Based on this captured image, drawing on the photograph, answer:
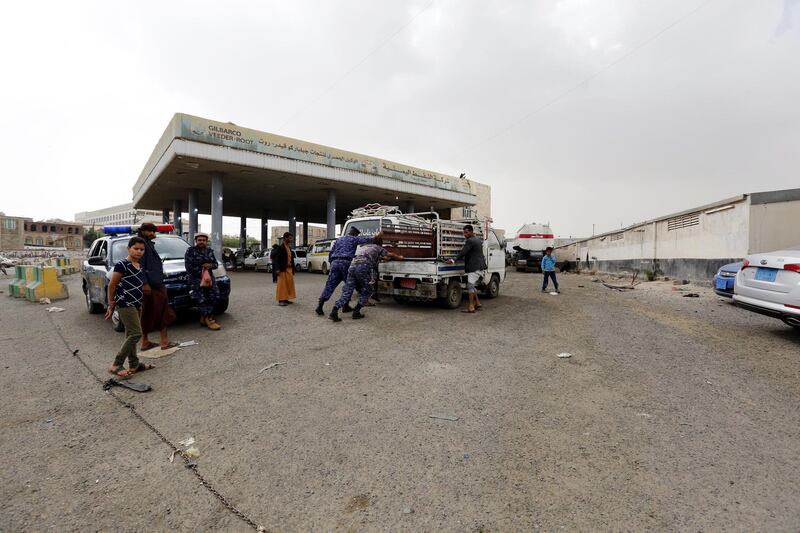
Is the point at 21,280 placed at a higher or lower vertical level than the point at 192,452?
higher

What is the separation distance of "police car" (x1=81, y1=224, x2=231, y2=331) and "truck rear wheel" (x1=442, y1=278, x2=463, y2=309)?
4.45 metres

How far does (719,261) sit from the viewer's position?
1179cm

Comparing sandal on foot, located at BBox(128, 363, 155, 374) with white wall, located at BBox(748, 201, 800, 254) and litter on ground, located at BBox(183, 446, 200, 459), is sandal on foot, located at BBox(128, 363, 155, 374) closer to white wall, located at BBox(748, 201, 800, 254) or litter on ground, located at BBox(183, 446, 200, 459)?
litter on ground, located at BBox(183, 446, 200, 459)

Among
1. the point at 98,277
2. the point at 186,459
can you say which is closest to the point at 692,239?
the point at 186,459

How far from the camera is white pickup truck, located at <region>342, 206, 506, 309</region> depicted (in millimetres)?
7910

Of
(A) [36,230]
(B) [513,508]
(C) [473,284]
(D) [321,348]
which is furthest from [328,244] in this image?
(A) [36,230]

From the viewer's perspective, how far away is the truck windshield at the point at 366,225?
892 centimetres

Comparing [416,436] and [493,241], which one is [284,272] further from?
[416,436]

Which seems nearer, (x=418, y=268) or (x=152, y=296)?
(x=152, y=296)

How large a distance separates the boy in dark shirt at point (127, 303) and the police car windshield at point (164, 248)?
2702mm

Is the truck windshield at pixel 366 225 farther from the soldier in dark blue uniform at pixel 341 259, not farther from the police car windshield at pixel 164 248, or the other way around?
the police car windshield at pixel 164 248

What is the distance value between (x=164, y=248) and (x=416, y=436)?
6.45 m

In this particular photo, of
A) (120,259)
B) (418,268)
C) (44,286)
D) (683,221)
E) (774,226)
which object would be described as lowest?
(44,286)

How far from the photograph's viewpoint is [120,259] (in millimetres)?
6742
